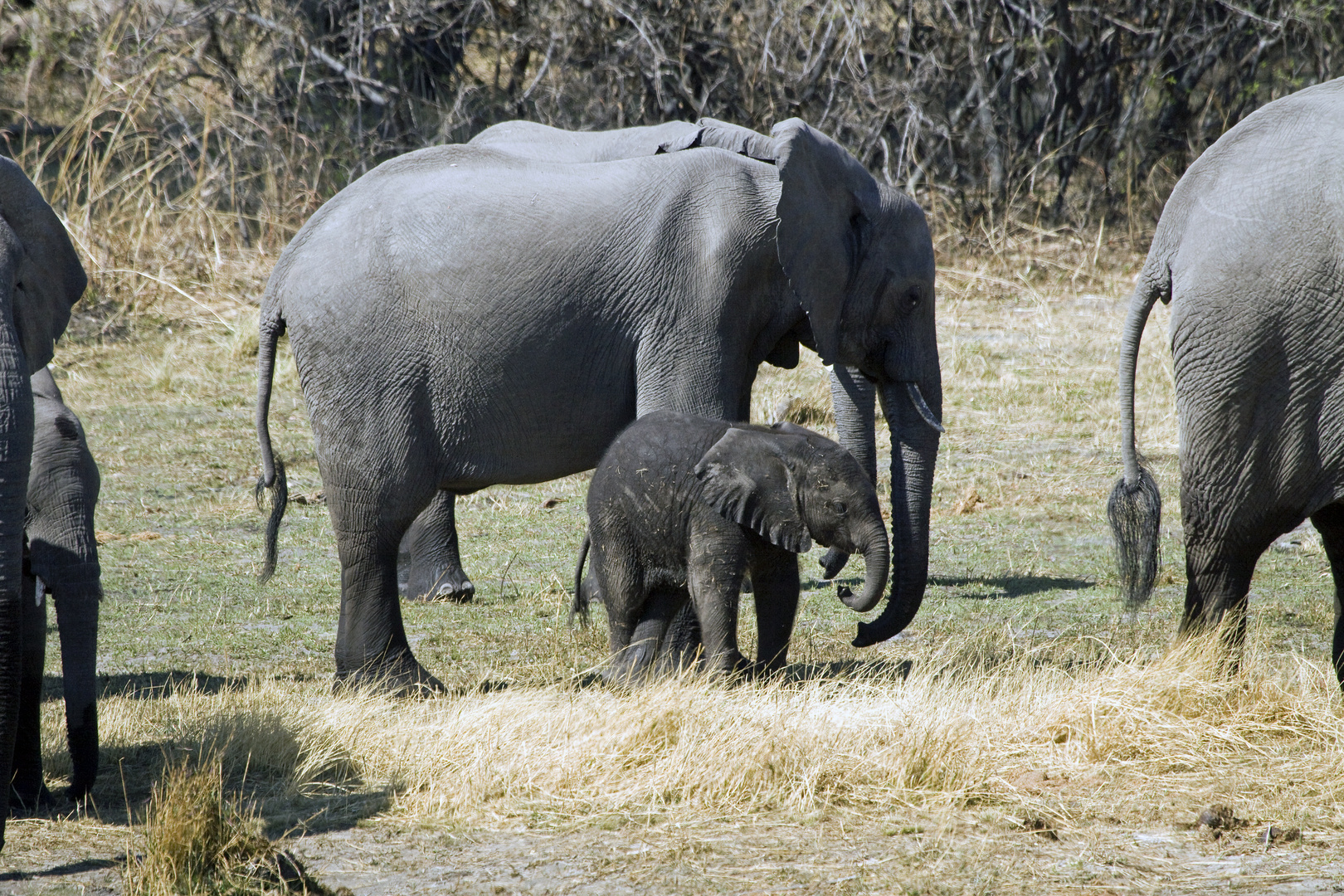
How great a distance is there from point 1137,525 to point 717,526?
160 centimetres

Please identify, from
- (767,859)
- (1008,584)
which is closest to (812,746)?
(767,859)

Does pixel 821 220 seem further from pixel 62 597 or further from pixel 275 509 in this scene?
pixel 62 597

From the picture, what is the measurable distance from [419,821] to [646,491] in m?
1.45

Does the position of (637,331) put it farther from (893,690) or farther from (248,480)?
(248,480)

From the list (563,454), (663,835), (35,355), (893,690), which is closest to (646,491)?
(563,454)

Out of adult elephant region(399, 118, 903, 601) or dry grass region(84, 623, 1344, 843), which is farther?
adult elephant region(399, 118, 903, 601)

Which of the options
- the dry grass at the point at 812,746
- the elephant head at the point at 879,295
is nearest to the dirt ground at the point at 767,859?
the dry grass at the point at 812,746

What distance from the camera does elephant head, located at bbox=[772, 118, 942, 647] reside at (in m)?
5.73

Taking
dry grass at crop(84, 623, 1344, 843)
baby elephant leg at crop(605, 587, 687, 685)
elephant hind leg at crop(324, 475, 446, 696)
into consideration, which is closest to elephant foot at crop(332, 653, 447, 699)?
elephant hind leg at crop(324, 475, 446, 696)

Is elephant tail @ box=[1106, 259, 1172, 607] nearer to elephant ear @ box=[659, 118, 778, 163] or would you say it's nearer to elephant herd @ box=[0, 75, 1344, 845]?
elephant herd @ box=[0, 75, 1344, 845]

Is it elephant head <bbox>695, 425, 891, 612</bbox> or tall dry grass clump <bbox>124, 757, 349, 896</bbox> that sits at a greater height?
elephant head <bbox>695, 425, 891, 612</bbox>

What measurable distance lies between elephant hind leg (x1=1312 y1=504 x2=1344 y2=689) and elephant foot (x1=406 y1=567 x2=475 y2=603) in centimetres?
379

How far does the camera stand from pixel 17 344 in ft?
13.1

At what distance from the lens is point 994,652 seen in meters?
6.07
